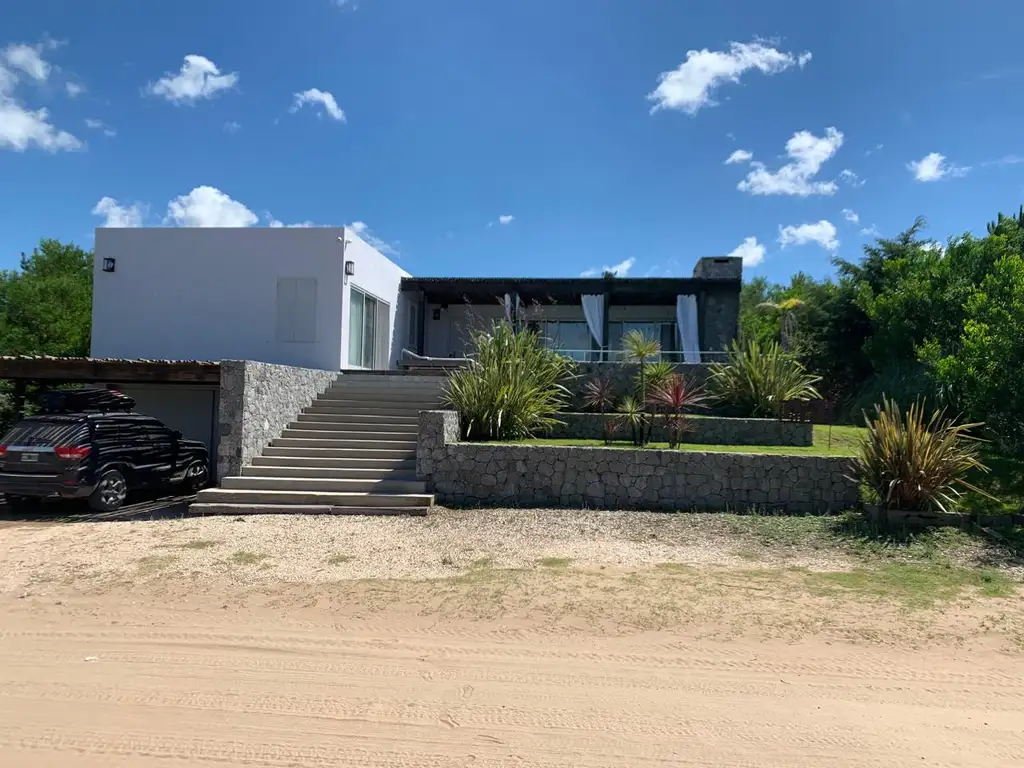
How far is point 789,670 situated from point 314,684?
3275mm

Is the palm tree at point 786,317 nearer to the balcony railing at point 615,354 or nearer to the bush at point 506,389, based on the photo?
the balcony railing at point 615,354

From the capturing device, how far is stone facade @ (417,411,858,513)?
32.3 ft

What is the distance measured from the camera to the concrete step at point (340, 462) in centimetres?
1111

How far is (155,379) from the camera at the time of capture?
11.9 metres

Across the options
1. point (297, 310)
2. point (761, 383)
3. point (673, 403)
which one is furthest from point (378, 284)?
point (761, 383)

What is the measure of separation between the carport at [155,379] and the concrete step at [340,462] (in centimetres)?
186

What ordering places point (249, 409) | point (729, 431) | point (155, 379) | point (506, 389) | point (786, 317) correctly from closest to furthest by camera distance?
point (249, 409) → point (155, 379) → point (506, 389) → point (729, 431) → point (786, 317)

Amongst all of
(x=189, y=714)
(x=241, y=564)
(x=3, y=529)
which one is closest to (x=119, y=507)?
(x=3, y=529)

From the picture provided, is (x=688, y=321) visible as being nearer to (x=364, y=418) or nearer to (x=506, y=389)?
(x=506, y=389)

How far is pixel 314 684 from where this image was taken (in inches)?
166

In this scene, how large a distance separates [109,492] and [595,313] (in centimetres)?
1300

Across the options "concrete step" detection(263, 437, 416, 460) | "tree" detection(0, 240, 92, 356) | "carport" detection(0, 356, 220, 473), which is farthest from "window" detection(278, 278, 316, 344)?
"tree" detection(0, 240, 92, 356)

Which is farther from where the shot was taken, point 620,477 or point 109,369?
point 109,369

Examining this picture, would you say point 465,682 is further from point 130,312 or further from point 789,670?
point 130,312
